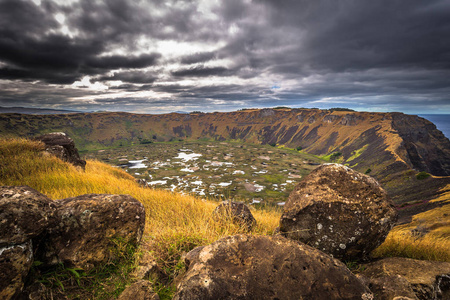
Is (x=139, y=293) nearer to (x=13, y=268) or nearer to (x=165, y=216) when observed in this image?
(x=13, y=268)

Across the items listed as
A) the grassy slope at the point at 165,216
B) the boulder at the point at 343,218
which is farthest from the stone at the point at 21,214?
the boulder at the point at 343,218

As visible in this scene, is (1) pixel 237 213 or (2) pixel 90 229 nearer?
(2) pixel 90 229

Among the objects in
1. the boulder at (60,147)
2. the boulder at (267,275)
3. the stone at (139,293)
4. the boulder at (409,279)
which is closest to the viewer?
the boulder at (267,275)

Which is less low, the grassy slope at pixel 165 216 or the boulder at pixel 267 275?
the boulder at pixel 267 275

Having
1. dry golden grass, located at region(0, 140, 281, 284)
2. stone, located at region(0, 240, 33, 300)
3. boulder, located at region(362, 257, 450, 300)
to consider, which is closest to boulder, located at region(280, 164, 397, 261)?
boulder, located at region(362, 257, 450, 300)

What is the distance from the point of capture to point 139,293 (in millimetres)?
3027

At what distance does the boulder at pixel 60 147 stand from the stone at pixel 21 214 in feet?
42.1

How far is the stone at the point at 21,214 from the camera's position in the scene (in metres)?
2.84

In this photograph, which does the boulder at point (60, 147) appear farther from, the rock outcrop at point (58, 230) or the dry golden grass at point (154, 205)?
the rock outcrop at point (58, 230)

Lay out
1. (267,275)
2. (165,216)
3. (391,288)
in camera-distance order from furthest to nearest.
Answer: (165,216)
(391,288)
(267,275)

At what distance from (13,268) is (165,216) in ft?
13.4

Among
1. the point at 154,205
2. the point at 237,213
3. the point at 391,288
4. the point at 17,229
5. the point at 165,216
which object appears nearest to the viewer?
the point at 17,229

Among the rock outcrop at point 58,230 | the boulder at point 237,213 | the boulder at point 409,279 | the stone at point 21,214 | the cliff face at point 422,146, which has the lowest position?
the cliff face at point 422,146

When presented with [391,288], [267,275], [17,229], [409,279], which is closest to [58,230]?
[17,229]
